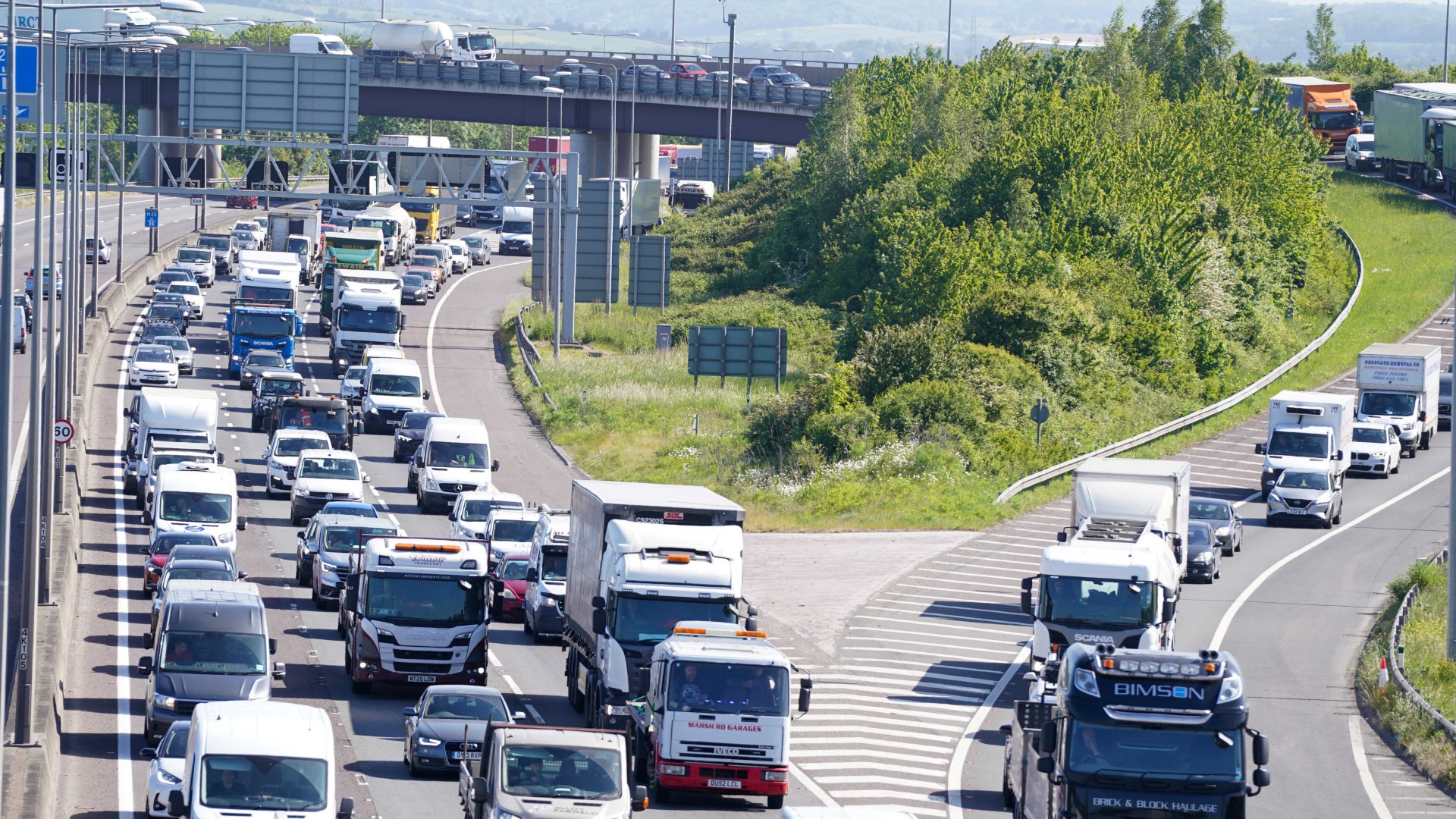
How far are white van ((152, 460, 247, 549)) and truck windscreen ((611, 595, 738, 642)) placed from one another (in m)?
16.4

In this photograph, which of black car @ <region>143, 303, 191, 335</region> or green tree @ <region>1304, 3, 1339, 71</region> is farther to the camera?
green tree @ <region>1304, 3, 1339, 71</region>

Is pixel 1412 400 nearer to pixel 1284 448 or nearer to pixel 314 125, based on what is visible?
pixel 1284 448

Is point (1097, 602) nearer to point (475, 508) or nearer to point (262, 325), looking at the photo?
point (475, 508)

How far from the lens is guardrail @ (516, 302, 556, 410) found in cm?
7194

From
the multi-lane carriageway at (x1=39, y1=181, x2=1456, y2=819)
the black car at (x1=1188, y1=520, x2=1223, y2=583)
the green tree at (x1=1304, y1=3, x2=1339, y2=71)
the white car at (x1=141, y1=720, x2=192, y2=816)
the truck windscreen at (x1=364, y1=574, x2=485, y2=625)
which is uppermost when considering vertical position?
the green tree at (x1=1304, y1=3, x2=1339, y2=71)

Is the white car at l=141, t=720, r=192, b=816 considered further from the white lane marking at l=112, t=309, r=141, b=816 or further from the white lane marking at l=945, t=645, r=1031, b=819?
the white lane marking at l=945, t=645, r=1031, b=819

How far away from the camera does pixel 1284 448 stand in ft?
180

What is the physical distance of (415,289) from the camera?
97.3m

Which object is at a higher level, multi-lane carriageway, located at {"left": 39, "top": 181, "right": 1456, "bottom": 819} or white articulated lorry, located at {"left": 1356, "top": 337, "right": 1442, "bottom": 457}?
white articulated lorry, located at {"left": 1356, "top": 337, "right": 1442, "bottom": 457}

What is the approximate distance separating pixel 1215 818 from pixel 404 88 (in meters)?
100

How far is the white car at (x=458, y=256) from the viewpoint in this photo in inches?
4409

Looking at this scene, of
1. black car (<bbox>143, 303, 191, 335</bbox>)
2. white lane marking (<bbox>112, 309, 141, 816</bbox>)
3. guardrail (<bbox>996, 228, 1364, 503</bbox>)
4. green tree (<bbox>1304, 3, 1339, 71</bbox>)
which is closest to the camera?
white lane marking (<bbox>112, 309, 141, 816</bbox>)

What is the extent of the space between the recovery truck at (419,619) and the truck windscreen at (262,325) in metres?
40.9

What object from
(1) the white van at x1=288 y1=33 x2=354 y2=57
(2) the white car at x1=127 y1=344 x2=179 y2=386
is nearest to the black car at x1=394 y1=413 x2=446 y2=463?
(2) the white car at x1=127 y1=344 x2=179 y2=386
